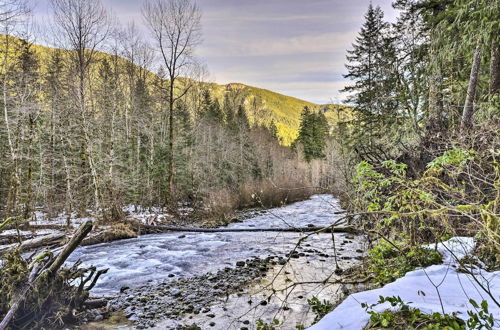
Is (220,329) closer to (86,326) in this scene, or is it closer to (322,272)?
(86,326)

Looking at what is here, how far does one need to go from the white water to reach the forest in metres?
0.11

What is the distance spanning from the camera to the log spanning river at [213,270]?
5.15m

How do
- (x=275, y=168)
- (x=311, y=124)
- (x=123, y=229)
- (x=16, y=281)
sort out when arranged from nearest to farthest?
(x=16, y=281) < (x=123, y=229) < (x=275, y=168) < (x=311, y=124)

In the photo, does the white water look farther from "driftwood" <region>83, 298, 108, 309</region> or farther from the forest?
"driftwood" <region>83, 298, 108, 309</region>

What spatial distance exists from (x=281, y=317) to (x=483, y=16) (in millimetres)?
8558

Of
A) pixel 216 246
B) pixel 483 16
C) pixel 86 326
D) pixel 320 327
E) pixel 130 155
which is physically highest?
pixel 483 16

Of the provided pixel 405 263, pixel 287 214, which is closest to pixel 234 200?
pixel 287 214

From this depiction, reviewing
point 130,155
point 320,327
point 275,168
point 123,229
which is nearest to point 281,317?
point 320,327

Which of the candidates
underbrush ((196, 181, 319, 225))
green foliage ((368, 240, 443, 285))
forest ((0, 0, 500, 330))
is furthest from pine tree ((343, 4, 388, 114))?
green foliage ((368, 240, 443, 285))

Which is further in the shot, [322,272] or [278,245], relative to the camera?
[278,245]

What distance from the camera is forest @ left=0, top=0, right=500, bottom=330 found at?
3.43 metres

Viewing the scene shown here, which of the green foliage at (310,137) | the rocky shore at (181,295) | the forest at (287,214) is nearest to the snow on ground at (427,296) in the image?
the forest at (287,214)

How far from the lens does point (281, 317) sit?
489 cm

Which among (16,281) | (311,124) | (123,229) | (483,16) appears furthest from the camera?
(311,124)
